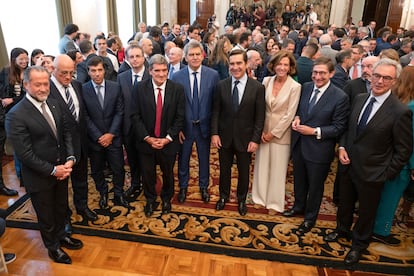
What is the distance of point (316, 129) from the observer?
2.95 meters

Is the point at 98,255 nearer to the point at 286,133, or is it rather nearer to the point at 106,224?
the point at 106,224

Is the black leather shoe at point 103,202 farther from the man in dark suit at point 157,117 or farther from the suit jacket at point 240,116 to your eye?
the suit jacket at point 240,116

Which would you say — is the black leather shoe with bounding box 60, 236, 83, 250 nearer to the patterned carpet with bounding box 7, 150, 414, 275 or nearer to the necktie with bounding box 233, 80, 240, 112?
the patterned carpet with bounding box 7, 150, 414, 275

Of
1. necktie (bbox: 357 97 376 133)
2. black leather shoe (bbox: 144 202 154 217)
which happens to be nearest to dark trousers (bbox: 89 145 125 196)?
black leather shoe (bbox: 144 202 154 217)

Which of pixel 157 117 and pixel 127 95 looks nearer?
pixel 157 117

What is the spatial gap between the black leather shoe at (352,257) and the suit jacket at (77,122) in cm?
262

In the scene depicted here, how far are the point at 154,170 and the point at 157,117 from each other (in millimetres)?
607

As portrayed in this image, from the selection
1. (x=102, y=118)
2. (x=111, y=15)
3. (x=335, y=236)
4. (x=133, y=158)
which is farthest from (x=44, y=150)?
(x=111, y=15)

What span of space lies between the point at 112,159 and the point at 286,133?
74.2 inches

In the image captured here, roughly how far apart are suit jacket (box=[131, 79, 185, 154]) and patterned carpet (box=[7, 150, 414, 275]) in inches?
31.1

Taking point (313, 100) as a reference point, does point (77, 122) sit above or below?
below

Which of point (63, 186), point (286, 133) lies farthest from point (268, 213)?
point (63, 186)

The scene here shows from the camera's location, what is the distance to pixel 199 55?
3.41 m

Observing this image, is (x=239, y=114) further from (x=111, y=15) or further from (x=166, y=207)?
(x=111, y=15)
